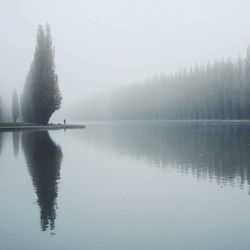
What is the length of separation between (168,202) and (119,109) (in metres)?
156

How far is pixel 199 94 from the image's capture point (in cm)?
10131

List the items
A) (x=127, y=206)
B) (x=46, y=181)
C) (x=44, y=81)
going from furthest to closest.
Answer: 1. (x=44, y=81)
2. (x=46, y=181)
3. (x=127, y=206)

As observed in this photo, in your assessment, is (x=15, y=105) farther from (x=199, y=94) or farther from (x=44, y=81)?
Answer: (x=199, y=94)

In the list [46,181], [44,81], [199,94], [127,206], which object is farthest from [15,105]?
[127,206]

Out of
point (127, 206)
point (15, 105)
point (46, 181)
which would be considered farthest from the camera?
point (15, 105)

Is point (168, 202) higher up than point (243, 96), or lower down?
lower down

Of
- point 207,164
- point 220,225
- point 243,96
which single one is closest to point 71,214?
point 220,225

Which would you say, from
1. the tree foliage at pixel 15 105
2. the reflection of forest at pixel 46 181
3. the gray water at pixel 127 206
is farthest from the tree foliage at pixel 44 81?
the gray water at pixel 127 206

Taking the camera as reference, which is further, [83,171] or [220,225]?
[83,171]

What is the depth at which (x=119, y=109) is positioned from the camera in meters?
165

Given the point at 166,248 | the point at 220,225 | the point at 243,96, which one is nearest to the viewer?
the point at 166,248

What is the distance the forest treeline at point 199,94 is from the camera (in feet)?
294

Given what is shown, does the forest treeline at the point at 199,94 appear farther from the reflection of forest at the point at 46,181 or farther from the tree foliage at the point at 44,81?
the reflection of forest at the point at 46,181

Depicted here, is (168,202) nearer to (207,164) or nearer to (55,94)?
Answer: (207,164)
